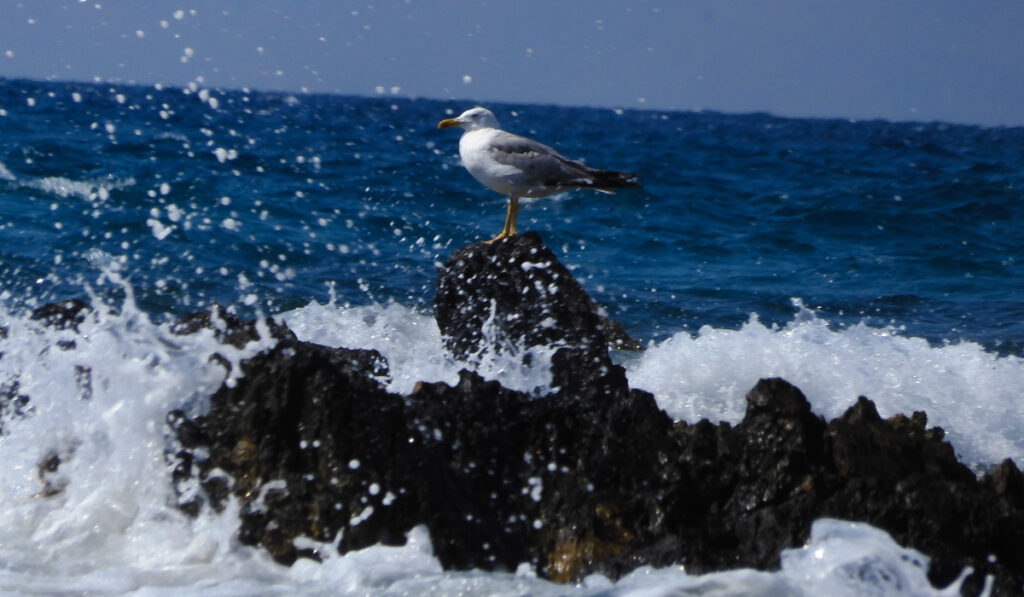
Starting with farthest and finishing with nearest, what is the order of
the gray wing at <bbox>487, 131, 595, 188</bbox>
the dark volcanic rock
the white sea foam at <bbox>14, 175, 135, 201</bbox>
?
the white sea foam at <bbox>14, 175, 135, 201</bbox> < the gray wing at <bbox>487, 131, 595, 188</bbox> < the dark volcanic rock

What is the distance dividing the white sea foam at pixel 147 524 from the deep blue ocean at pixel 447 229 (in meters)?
3.63

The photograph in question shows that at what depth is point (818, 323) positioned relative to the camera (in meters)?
8.66

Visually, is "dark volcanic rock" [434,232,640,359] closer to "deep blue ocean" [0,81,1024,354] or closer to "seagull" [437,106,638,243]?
"seagull" [437,106,638,243]

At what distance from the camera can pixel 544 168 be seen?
20.2ft

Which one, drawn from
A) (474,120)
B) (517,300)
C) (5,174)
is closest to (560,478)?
(517,300)

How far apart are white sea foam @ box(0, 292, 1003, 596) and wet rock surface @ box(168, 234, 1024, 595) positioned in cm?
6

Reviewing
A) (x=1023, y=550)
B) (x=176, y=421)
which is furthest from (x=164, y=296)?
(x=1023, y=550)

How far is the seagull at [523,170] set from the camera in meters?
6.15

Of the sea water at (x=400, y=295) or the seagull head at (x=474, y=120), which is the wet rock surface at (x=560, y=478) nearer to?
the sea water at (x=400, y=295)

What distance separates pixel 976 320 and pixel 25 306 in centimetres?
703

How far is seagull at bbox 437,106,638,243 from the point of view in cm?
615

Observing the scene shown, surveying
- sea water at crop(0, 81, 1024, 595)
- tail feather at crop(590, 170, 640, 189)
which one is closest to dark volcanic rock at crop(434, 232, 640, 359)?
sea water at crop(0, 81, 1024, 595)

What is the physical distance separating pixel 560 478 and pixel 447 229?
9013mm

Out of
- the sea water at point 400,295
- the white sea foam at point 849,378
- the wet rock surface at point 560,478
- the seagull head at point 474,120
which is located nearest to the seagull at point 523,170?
the seagull head at point 474,120
